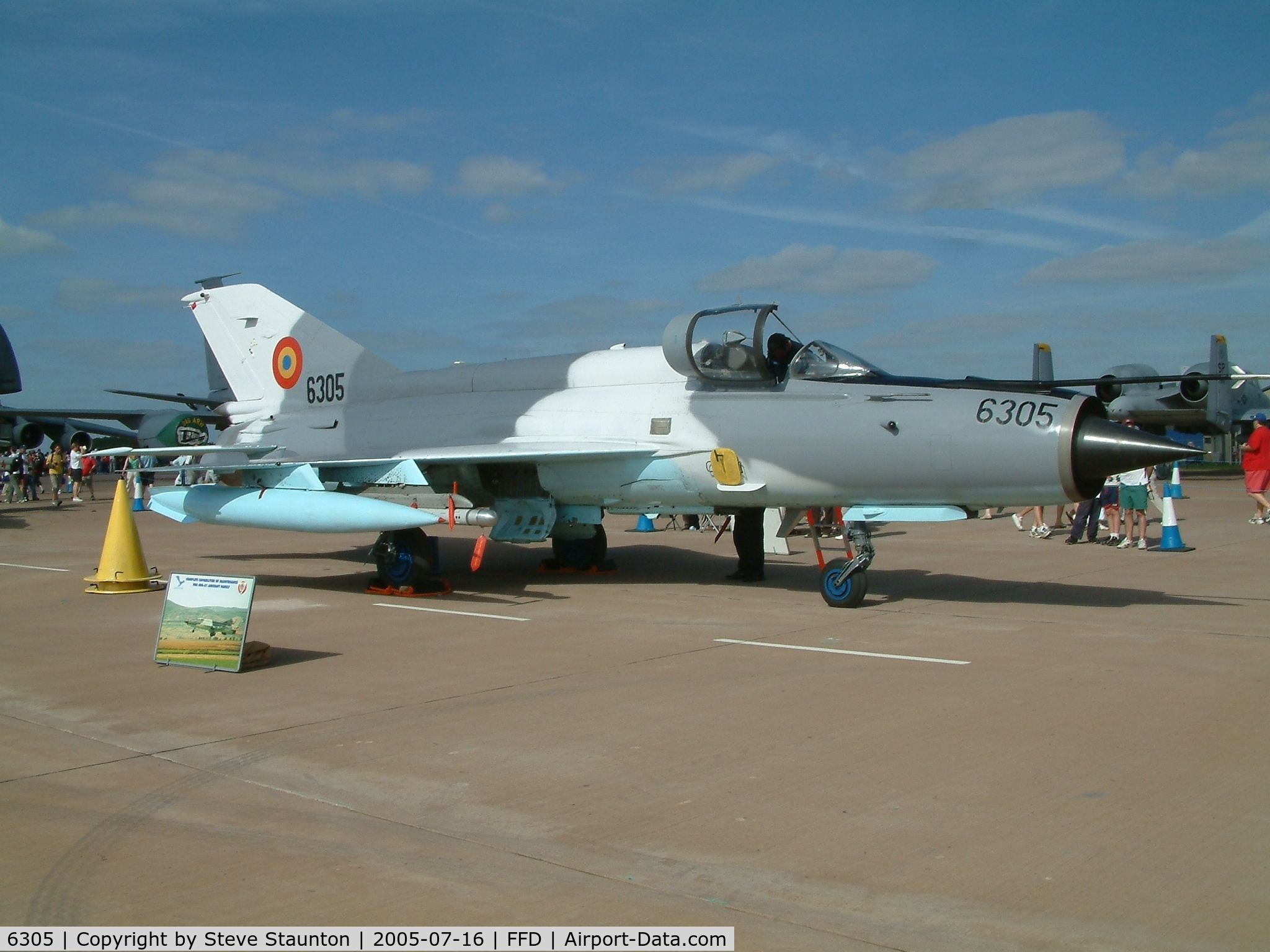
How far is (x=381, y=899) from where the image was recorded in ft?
11.7

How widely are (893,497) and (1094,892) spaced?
6.03 m

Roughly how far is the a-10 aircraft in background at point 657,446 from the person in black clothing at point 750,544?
0.11 meters

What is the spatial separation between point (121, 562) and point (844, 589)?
777cm

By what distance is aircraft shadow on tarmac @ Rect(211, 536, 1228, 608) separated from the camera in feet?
33.7

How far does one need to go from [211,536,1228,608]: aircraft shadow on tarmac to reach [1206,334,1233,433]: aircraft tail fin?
29740mm

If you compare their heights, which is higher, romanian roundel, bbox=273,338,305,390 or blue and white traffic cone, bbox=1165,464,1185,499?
romanian roundel, bbox=273,338,305,390

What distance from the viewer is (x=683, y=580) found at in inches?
482

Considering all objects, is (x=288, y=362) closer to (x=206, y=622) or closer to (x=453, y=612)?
(x=453, y=612)

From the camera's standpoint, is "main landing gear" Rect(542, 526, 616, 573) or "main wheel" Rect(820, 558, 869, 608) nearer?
"main wheel" Rect(820, 558, 869, 608)

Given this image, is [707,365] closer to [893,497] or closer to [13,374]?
[893,497]

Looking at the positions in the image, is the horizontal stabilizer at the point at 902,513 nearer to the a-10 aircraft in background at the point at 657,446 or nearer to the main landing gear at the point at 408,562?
the a-10 aircraft in background at the point at 657,446

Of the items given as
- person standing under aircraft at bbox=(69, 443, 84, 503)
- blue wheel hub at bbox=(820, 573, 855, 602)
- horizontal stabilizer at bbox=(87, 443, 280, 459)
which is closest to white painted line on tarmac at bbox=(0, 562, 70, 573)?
horizontal stabilizer at bbox=(87, 443, 280, 459)

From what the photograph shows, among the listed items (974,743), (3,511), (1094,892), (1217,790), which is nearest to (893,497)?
(974,743)

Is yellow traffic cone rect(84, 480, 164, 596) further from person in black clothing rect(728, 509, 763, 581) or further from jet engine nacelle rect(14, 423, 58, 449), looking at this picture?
jet engine nacelle rect(14, 423, 58, 449)
